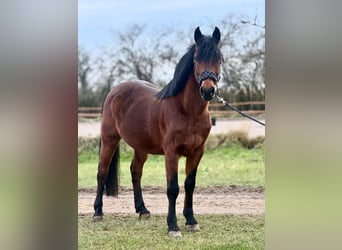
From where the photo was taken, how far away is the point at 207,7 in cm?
171

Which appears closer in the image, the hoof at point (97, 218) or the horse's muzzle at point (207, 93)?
the horse's muzzle at point (207, 93)

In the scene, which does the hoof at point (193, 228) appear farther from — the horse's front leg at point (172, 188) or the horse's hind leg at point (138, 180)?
the horse's hind leg at point (138, 180)

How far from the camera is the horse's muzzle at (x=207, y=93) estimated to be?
1.67 meters

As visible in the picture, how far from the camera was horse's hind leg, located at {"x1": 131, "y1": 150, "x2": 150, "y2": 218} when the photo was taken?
177 cm

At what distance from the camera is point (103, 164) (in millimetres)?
1809

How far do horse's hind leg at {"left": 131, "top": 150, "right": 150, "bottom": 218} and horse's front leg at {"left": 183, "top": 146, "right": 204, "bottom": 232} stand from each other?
140mm

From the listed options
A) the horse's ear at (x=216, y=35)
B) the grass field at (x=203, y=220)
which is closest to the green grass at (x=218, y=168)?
the grass field at (x=203, y=220)

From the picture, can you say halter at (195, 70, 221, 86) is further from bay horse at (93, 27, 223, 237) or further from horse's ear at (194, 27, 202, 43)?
horse's ear at (194, 27, 202, 43)

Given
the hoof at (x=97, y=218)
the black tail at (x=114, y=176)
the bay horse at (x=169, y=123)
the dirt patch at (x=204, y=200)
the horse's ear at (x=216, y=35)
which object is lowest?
the hoof at (x=97, y=218)

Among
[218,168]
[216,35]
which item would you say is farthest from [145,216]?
[216,35]
